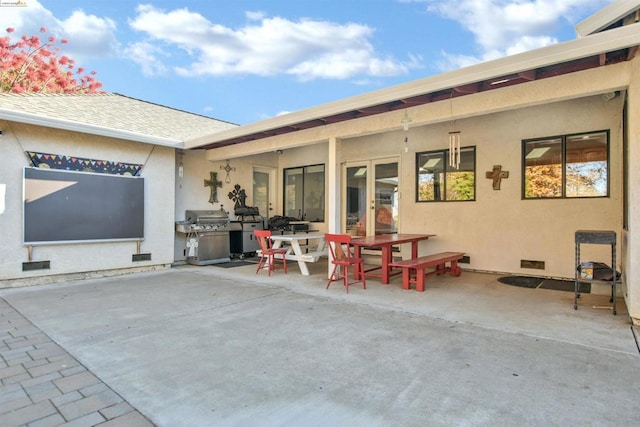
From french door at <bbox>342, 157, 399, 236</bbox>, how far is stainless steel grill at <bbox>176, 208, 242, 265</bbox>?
290 centimetres

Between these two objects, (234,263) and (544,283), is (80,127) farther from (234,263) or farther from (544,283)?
(544,283)

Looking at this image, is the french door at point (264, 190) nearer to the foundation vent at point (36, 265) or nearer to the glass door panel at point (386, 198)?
the glass door panel at point (386, 198)

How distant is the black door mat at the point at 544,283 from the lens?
538cm

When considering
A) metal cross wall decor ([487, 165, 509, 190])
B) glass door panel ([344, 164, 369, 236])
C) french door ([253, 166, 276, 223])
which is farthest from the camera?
french door ([253, 166, 276, 223])

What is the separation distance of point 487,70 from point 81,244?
676 centimetres

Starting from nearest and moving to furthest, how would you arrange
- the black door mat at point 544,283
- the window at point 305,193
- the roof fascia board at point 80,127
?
the roof fascia board at point 80,127
the black door mat at point 544,283
the window at point 305,193

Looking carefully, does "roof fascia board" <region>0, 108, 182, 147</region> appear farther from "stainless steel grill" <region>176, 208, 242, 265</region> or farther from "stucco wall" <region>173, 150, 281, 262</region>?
"stainless steel grill" <region>176, 208, 242, 265</region>

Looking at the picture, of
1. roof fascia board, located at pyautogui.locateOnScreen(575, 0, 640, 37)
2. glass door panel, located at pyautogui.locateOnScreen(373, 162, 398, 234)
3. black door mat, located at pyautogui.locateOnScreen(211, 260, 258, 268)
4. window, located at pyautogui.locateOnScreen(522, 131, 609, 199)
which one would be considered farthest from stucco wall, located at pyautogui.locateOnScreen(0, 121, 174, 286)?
roof fascia board, located at pyautogui.locateOnScreen(575, 0, 640, 37)

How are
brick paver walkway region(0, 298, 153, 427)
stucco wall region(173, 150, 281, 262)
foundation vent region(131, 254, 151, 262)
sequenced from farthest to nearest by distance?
stucco wall region(173, 150, 281, 262), foundation vent region(131, 254, 151, 262), brick paver walkway region(0, 298, 153, 427)

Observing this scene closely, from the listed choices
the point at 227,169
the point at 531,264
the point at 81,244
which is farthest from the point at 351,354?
the point at 227,169

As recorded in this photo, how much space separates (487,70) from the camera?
12.5 ft

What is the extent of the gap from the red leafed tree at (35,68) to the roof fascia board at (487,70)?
1130 centimetres

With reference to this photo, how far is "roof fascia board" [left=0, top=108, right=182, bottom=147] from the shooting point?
516 centimetres

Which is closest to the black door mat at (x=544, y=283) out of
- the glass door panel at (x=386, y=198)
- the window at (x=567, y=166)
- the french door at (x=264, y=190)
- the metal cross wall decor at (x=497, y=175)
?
the window at (x=567, y=166)
